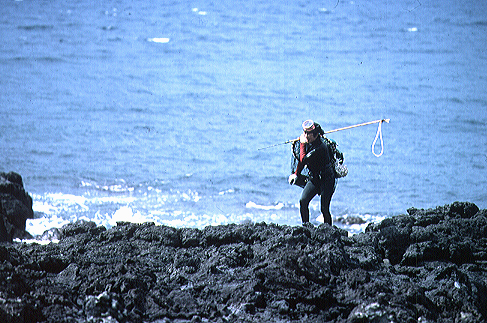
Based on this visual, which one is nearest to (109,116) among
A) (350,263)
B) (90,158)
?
(90,158)

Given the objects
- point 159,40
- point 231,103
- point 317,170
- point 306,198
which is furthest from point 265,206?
point 159,40

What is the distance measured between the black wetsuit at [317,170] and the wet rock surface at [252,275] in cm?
111

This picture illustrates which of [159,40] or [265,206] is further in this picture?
[159,40]

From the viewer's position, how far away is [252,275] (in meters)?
6.89

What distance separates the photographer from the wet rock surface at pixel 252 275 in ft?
20.6

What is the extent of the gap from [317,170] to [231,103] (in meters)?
9.23

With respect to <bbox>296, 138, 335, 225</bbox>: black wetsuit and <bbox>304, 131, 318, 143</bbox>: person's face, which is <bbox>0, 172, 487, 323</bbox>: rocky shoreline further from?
<bbox>304, 131, 318, 143</bbox>: person's face

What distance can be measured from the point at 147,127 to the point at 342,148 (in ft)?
16.4

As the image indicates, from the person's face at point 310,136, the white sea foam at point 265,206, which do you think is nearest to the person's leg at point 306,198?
the person's face at point 310,136

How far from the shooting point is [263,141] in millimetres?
16078

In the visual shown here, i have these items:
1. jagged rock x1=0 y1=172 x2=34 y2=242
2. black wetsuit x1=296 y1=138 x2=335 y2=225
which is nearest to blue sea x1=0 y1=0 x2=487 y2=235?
jagged rock x1=0 y1=172 x2=34 y2=242

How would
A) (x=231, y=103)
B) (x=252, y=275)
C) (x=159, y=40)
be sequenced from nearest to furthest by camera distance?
(x=252, y=275) → (x=231, y=103) → (x=159, y=40)

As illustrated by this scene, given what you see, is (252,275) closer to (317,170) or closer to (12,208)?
(317,170)

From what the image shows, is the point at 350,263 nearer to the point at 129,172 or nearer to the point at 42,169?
the point at 129,172
